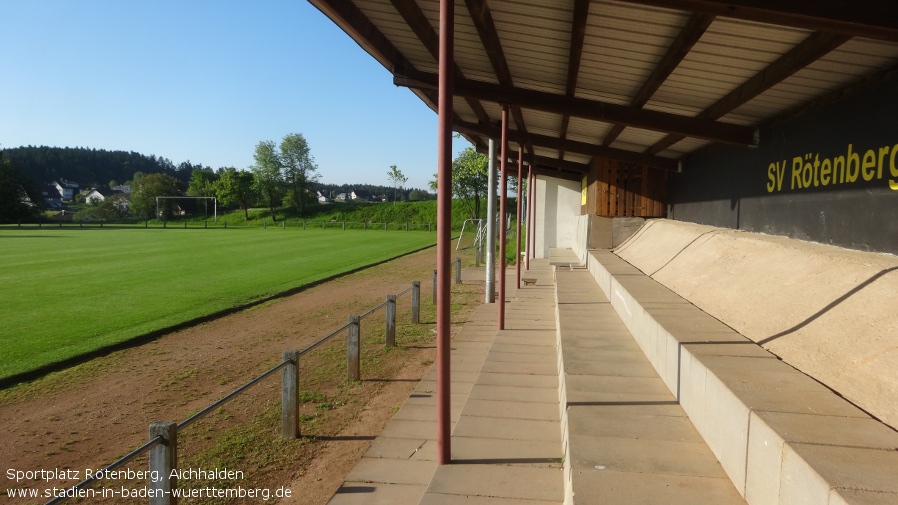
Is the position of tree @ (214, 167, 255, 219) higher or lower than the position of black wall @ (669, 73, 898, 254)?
higher

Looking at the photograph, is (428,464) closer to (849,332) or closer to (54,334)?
(849,332)

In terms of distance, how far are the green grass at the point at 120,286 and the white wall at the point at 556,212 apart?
22.1 feet

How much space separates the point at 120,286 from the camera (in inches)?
629

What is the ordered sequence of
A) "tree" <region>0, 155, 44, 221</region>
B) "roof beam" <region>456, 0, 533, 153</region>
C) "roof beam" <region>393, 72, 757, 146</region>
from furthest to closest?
"tree" <region>0, 155, 44, 221</region>, "roof beam" <region>393, 72, 757, 146</region>, "roof beam" <region>456, 0, 533, 153</region>

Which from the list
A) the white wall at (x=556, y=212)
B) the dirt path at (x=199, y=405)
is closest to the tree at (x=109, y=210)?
the white wall at (x=556, y=212)

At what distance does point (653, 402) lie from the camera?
4.25 meters

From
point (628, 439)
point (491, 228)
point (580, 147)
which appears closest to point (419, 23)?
point (628, 439)

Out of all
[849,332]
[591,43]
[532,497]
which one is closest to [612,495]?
[532,497]

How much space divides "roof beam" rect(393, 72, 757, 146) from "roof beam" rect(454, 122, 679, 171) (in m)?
3.70

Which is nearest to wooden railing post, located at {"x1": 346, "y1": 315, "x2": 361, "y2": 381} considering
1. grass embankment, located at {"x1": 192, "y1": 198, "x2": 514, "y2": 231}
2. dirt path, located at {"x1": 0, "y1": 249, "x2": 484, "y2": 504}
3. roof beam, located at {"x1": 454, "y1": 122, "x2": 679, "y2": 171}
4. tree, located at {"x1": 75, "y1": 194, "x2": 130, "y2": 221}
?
dirt path, located at {"x1": 0, "y1": 249, "x2": 484, "y2": 504}

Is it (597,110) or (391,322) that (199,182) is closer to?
(391,322)

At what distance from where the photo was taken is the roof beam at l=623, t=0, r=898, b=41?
3582 mm

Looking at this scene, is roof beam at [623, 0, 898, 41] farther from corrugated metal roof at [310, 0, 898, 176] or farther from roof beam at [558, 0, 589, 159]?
roof beam at [558, 0, 589, 159]

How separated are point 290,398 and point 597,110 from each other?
5.63m
